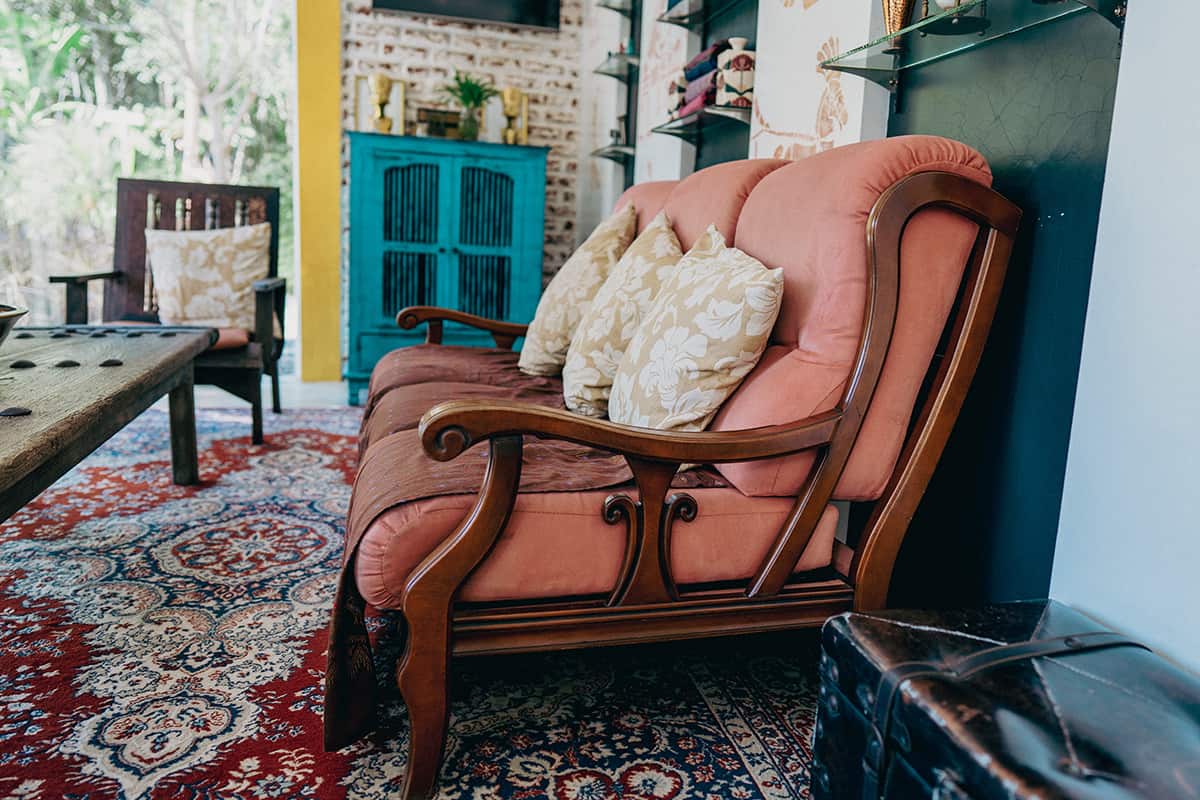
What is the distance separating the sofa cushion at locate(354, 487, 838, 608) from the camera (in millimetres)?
1143

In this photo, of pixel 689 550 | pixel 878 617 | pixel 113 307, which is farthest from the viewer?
pixel 113 307

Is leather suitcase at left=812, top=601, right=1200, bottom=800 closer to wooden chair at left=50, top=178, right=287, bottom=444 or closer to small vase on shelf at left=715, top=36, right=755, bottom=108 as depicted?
small vase on shelf at left=715, top=36, right=755, bottom=108

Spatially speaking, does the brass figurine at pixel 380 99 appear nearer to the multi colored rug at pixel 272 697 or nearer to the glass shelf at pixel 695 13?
the glass shelf at pixel 695 13

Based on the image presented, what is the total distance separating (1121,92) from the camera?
1.16m

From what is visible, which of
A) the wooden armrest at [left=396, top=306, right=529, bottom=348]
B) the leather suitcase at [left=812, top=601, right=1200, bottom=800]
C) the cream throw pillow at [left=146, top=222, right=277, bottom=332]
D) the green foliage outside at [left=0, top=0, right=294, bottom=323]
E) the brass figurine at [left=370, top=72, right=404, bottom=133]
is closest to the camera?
the leather suitcase at [left=812, top=601, right=1200, bottom=800]

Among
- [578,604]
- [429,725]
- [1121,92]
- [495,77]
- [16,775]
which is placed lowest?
[16,775]

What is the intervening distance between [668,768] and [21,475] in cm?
100

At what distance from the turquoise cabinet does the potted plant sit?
0.68 ft

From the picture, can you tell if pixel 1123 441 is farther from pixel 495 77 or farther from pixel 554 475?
pixel 495 77

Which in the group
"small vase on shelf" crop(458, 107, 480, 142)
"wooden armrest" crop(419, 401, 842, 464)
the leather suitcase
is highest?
"small vase on shelf" crop(458, 107, 480, 142)

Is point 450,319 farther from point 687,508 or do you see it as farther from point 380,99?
point 380,99

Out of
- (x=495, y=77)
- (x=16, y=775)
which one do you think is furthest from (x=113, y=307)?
(x=16, y=775)

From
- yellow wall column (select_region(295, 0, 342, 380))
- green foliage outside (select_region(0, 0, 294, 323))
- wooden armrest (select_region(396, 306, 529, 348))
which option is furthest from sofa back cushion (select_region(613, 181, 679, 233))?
green foliage outside (select_region(0, 0, 294, 323))

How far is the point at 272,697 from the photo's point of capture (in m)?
1.43
